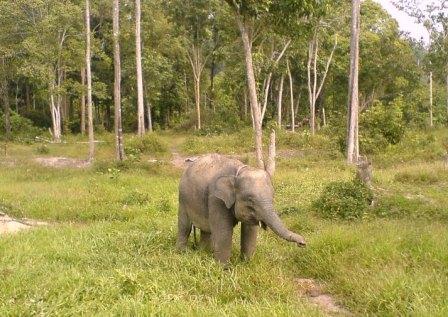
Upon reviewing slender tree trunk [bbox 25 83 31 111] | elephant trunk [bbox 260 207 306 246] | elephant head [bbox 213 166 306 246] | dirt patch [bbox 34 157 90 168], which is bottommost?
dirt patch [bbox 34 157 90 168]

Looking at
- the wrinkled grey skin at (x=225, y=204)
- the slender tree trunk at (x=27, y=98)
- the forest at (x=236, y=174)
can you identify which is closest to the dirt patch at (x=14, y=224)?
the forest at (x=236, y=174)

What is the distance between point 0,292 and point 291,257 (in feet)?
13.1

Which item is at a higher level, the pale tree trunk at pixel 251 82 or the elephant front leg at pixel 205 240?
the pale tree trunk at pixel 251 82

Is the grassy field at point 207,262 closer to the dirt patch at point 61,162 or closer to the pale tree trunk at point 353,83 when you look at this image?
the pale tree trunk at point 353,83

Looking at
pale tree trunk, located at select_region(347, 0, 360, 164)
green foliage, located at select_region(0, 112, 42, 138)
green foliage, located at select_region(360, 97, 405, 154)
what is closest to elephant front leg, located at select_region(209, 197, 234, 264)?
pale tree trunk, located at select_region(347, 0, 360, 164)

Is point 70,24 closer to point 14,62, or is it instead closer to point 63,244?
point 14,62

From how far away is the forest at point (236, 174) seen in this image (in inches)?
243

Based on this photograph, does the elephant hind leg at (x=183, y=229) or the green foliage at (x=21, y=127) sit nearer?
the elephant hind leg at (x=183, y=229)

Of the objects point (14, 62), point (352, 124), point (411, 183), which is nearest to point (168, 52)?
point (14, 62)

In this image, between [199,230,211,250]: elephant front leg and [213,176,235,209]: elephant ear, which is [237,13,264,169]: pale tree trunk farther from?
[213,176,235,209]: elephant ear

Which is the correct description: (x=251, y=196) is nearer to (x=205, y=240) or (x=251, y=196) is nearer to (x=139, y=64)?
(x=205, y=240)

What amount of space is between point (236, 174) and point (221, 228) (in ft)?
2.53

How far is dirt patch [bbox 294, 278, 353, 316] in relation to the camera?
19.9ft

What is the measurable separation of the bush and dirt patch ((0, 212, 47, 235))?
5851 mm
